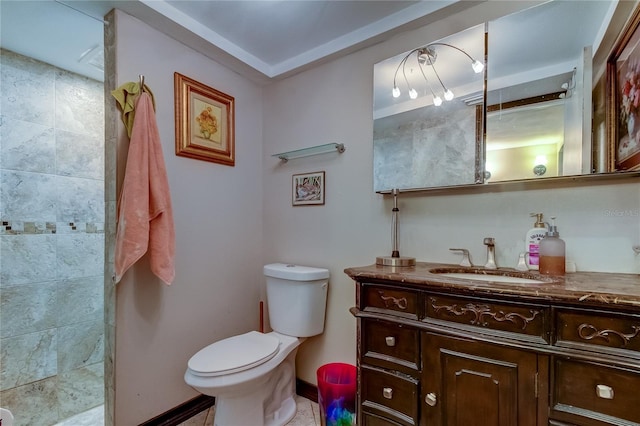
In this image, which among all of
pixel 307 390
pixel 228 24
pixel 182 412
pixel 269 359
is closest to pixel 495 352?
pixel 269 359

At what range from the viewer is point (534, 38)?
135 cm

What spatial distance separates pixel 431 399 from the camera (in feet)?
3.74

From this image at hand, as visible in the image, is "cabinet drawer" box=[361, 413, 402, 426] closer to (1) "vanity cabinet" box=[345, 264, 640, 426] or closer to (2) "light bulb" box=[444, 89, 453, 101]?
(1) "vanity cabinet" box=[345, 264, 640, 426]

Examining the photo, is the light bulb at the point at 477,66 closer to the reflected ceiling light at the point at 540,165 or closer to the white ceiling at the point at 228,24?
the white ceiling at the point at 228,24

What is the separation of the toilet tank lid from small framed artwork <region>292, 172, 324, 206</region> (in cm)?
44

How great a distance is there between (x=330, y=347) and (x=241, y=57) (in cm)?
194

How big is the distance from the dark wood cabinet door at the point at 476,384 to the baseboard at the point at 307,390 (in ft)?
3.29

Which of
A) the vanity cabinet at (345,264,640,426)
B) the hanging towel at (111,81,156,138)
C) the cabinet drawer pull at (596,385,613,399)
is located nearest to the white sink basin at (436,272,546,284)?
the vanity cabinet at (345,264,640,426)

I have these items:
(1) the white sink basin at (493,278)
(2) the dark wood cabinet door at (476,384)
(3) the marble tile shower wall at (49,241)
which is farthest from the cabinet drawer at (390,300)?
(3) the marble tile shower wall at (49,241)

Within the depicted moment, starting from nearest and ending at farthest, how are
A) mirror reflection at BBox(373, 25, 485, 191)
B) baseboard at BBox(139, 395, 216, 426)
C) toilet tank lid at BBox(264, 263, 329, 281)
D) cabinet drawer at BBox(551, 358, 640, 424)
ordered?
cabinet drawer at BBox(551, 358, 640, 424), mirror reflection at BBox(373, 25, 485, 191), baseboard at BBox(139, 395, 216, 426), toilet tank lid at BBox(264, 263, 329, 281)

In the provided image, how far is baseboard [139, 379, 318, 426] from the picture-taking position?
170 centimetres

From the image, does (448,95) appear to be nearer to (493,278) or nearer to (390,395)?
(493,278)

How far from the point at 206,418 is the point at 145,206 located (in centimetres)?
128

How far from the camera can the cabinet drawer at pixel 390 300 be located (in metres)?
1.21
